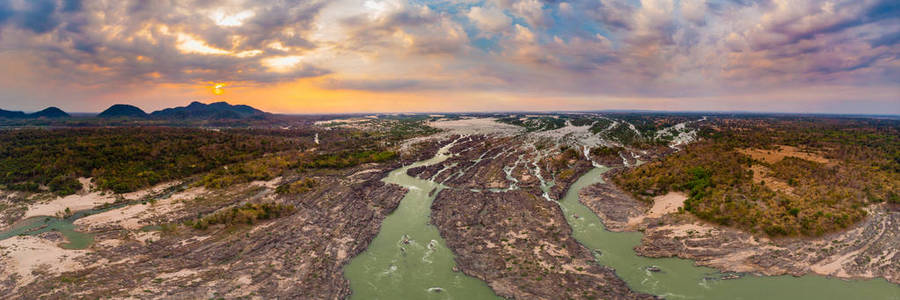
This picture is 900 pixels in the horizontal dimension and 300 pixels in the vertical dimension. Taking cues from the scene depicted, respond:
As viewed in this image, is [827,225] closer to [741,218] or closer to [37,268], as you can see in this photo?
[741,218]

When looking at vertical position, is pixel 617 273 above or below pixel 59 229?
below

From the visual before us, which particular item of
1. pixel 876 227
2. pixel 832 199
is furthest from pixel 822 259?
pixel 832 199

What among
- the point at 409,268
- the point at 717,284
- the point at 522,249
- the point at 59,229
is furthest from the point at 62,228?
the point at 717,284

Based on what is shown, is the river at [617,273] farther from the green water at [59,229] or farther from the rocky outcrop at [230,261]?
the green water at [59,229]

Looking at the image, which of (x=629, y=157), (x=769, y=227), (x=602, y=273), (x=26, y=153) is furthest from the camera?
(x=629, y=157)

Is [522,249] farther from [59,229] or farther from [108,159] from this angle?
[108,159]

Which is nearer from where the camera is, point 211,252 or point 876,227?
point 211,252

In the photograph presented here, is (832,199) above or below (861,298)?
above

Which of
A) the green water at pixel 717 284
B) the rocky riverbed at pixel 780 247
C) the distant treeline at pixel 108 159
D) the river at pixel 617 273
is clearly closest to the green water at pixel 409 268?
the river at pixel 617 273

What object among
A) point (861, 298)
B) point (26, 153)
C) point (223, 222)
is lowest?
point (861, 298)
